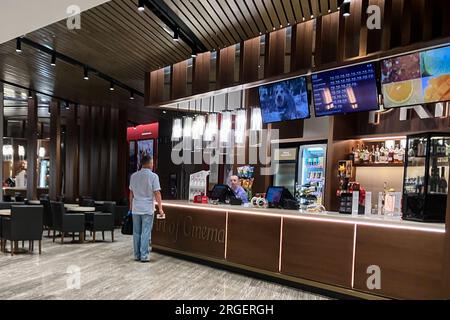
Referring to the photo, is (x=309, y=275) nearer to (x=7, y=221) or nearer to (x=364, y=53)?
(x=364, y=53)

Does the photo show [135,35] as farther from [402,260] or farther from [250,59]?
[402,260]

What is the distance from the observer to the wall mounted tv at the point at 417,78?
13.8 feet

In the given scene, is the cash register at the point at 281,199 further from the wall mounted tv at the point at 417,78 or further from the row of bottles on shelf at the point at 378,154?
the wall mounted tv at the point at 417,78

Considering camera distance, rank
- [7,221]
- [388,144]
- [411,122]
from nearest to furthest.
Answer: [411,122]
[388,144]
[7,221]

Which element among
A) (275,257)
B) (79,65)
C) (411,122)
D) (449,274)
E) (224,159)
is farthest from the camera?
(224,159)

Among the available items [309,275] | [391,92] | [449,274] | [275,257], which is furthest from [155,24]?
[449,274]

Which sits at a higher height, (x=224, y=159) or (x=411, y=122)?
(x=411, y=122)

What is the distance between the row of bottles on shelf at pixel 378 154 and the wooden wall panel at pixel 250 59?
7.93ft

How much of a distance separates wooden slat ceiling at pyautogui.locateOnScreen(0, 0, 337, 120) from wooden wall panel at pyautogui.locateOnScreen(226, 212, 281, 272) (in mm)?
2796

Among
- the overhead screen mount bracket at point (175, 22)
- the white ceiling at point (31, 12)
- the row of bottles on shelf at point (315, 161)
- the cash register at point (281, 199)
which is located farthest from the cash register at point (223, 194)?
the white ceiling at point (31, 12)

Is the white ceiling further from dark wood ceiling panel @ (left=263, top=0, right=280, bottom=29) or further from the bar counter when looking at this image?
the bar counter

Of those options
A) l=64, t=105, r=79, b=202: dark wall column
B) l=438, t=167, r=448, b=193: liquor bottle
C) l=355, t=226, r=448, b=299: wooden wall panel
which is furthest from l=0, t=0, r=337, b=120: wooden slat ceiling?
l=64, t=105, r=79, b=202: dark wall column

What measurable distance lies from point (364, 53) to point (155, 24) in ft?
9.80

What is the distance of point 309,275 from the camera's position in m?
4.81
